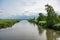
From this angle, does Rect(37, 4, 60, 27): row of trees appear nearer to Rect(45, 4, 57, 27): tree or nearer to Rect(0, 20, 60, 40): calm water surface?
Rect(45, 4, 57, 27): tree

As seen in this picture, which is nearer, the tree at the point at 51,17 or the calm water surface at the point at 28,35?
the calm water surface at the point at 28,35

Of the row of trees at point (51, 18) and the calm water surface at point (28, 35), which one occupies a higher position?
the row of trees at point (51, 18)

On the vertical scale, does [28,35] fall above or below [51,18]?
below

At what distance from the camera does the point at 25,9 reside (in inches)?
209

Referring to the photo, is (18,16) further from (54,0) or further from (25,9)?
(54,0)

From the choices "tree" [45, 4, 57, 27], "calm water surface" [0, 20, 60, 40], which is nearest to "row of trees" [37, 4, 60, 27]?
"tree" [45, 4, 57, 27]

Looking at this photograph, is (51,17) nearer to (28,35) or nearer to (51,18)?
(51,18)

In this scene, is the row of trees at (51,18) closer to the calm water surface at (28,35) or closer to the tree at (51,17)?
the tree at (51,17)

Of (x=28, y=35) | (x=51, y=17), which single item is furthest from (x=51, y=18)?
(x=28, y=35)

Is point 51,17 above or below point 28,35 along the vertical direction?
above

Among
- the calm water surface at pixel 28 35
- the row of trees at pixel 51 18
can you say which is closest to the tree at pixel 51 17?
the row of trees at pixel 51 18

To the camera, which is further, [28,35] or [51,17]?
[51,17]

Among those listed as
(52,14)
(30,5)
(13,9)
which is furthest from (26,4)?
(52,14)

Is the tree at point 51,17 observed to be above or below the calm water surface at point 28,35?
above
